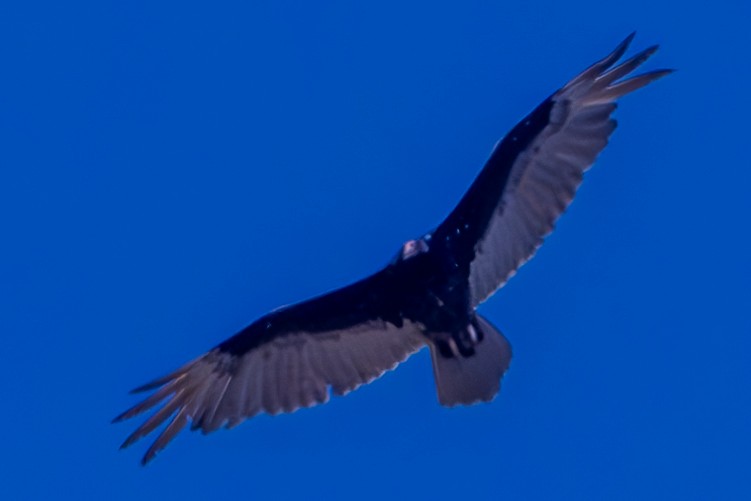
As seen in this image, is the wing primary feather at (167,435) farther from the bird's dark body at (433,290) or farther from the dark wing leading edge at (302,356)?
the bird's dark body at (433,290)

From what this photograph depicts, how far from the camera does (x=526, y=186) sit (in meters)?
13.7

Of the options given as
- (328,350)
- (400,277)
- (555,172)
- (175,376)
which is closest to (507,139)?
(555,172)

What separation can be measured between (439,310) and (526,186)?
1.23 meters

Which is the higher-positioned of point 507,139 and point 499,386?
point 507,139

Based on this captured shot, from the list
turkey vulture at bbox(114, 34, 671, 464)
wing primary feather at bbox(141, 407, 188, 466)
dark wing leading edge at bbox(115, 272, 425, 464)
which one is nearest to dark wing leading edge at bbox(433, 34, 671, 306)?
turkey vulture at bbox(114, 34, 671, 464)

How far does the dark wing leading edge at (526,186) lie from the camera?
44.3 ft

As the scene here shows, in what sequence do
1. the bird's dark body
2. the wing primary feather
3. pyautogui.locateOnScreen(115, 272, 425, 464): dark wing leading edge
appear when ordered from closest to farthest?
the wing primary feather, the bird's dark body, pyautogui.locateOnScreen(115, 272, 425, 464): dark wing leading edge

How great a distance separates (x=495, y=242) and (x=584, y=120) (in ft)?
3.90

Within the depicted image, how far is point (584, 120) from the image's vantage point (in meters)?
13.5

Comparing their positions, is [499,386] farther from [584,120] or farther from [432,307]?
[584,120]

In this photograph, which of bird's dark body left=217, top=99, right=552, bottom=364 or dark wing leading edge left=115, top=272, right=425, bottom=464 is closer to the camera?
bird's dark body left=217, top=99, right=552, bottom=364

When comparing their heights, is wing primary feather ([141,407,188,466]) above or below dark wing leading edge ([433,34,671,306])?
below

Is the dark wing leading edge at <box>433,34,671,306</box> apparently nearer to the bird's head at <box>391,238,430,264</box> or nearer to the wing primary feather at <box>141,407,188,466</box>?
the bird's head at <box>391,238,430,264</box>

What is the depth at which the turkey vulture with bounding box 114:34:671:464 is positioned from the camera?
13.4 m
